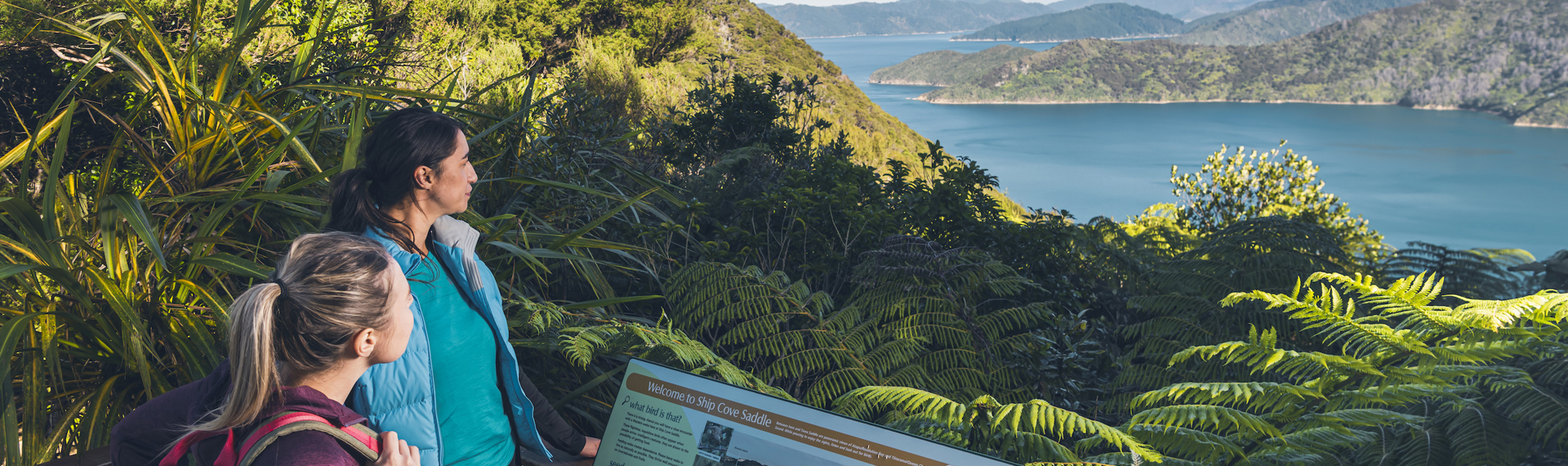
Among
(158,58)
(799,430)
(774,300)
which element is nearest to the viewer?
(799,430)

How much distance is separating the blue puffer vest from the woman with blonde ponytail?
205mm

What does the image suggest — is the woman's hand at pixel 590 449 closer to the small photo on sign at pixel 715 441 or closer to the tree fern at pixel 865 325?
the small photo on sign at pixel 715 441

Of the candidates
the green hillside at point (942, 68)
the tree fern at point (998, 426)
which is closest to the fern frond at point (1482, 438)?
A: the tree fern at point (998, 426)

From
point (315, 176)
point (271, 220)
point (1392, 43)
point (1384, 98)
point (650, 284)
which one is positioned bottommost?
point (650, 284)

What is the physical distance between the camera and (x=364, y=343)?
1.08 m

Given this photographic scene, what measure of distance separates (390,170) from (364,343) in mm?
489

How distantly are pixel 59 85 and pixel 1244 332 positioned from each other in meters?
7.65

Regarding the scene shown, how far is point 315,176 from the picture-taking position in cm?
216

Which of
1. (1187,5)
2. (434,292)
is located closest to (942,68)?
(434,292)

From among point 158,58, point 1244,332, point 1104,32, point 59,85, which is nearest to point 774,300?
point 1244,332

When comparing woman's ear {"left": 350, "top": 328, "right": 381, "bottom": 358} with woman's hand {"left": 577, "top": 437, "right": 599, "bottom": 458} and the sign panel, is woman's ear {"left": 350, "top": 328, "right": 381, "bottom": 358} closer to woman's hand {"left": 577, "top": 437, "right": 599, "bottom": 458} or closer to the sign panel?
the sign panel

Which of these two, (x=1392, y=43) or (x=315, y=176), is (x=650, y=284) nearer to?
(x=315, y=176)

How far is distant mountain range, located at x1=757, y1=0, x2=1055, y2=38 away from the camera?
67.2m

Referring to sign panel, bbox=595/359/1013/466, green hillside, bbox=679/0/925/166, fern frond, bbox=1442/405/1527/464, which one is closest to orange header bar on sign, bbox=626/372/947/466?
sign panel, bbox=595/359/1013/466
